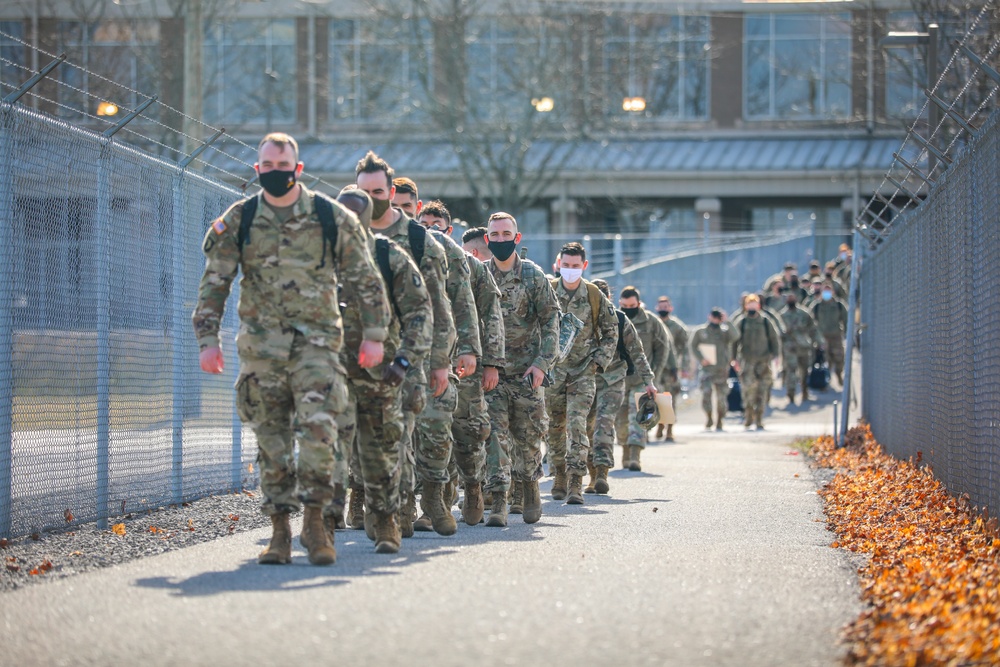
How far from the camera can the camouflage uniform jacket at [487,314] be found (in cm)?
1078

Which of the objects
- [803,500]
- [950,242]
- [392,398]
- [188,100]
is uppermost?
[188,100]

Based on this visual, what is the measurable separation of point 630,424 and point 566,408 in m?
3.58

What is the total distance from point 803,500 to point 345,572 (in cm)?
601

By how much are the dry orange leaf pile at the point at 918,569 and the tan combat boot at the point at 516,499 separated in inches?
84.9

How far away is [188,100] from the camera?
75.6ft

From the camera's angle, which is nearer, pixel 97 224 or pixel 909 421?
pixel 97 224

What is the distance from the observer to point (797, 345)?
2919 centimetres

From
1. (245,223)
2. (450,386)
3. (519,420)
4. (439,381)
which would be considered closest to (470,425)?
(450,386)

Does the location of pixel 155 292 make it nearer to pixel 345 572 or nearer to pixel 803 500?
pixel 345 572

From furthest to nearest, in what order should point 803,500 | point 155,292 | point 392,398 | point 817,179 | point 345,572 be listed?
point 817,179 < point 803,500 < point 155,292 < point 392,398 < point 345,572

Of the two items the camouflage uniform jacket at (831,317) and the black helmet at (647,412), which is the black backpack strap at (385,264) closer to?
the black helmet at (647,412)

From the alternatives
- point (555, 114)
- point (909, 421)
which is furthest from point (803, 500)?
point (555, 114)

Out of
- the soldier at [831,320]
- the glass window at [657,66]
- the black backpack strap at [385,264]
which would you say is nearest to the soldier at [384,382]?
the black backpack strap at [385,264]

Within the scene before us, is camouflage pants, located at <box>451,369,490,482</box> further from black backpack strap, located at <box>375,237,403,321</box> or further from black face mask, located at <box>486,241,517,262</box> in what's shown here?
black backpack strap, located at <box>375,237,403,321</box>
